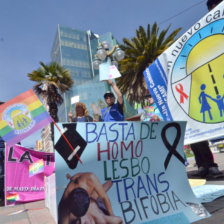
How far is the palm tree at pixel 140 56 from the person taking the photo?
14.5 m

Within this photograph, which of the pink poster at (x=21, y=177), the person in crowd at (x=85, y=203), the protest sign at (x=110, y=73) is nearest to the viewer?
the person in crowd at (x=85, y=203)

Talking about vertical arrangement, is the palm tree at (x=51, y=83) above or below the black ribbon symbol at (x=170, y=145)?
above

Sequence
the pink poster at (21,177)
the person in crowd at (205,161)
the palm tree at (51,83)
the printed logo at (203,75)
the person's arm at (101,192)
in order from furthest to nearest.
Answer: the palm tree at (51,83) → the pink poster at (21,177) → the person in crowd at (205,161) → the printed logo at (203,75) → the person's arm at (101,192)

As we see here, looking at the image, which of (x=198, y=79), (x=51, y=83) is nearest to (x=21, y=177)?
(x=198, y=79)

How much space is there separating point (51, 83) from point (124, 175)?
13.0 meters

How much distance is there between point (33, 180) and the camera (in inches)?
207

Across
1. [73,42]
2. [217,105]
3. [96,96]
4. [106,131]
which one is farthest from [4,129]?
[73,42]

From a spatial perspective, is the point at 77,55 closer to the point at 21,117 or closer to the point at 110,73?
the point at 110,73

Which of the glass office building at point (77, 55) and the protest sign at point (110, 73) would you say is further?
the glass office building at point (77, 55)

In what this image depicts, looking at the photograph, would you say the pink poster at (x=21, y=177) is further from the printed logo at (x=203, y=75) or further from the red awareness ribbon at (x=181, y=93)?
the printed logo at (x=203, y=75)

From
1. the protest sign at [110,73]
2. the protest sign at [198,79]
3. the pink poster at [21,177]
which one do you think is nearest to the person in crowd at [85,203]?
the protest sign at [198,79]

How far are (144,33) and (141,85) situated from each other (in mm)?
3983

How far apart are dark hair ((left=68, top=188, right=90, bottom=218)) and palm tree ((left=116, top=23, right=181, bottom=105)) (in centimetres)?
1315

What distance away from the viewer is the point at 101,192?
1.82 metres
